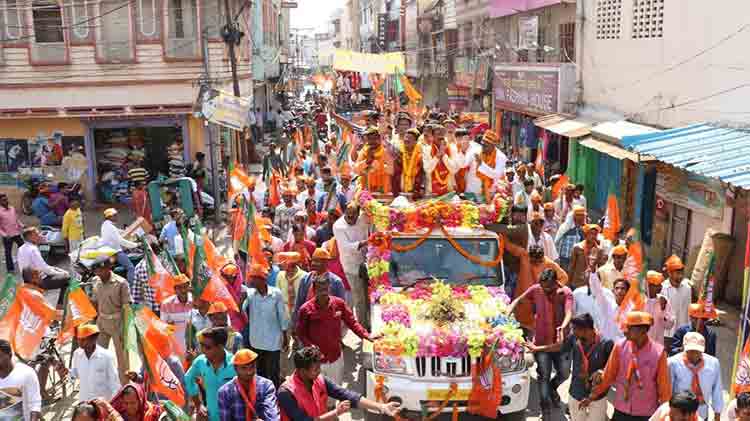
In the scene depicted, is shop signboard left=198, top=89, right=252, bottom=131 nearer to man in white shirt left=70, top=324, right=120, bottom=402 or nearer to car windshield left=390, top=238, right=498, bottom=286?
car windshield left=390, top=238, right=498, bottom=286

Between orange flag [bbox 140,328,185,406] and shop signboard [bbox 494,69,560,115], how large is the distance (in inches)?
670

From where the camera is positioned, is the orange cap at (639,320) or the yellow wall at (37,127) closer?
the orange cap at (639,320)

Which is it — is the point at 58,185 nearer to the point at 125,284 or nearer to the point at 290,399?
the point at 125,284

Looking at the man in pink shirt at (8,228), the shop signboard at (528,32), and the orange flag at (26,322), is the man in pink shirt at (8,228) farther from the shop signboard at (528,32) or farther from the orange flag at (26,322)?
the shop signboard at (528,32)

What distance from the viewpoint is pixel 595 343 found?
7.00 metres

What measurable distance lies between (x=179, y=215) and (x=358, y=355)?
3.60m

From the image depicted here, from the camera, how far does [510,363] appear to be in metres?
7.23

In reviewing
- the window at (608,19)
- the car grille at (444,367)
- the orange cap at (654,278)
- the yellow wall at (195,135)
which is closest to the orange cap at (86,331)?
the car grille at (444,367)

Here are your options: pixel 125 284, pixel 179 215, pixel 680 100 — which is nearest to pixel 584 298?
pixel 125 284

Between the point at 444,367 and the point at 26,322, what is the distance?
447cm

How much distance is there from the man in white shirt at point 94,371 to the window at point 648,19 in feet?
42.9

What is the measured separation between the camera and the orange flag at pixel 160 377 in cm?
667

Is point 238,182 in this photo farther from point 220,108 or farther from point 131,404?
point 131,404

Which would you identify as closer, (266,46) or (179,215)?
(179,215)
